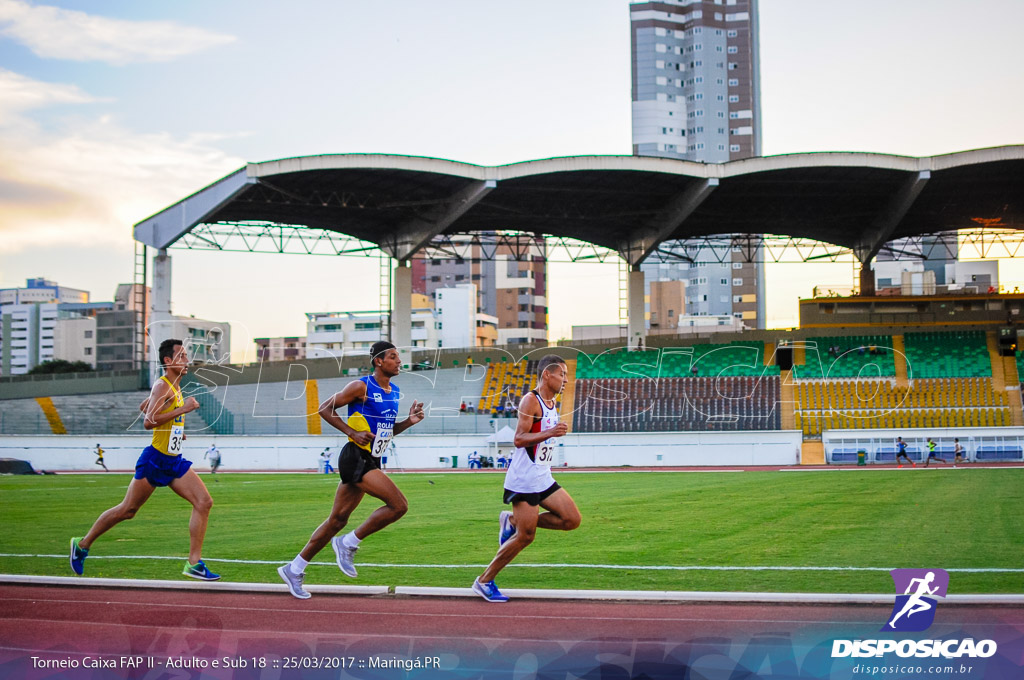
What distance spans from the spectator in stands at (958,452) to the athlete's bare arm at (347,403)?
32.1 meters

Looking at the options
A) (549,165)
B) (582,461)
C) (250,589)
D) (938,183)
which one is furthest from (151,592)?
(938,183)

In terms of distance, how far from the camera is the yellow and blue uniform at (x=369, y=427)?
8.21 m

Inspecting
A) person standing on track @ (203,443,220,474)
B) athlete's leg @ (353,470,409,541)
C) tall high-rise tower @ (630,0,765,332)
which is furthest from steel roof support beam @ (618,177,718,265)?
tall high-rise tower @ (630,0,765,332)

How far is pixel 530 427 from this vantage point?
7914 millimetres

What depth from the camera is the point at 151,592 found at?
8.64 metres

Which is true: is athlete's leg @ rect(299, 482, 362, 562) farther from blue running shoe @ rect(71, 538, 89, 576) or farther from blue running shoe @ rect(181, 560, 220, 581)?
blue running shoe @ rect(71, 538, 89, 576)

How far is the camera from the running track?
607 cm

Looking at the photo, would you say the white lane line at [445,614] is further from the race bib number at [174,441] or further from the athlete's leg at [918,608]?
the race bib number at [174,441]

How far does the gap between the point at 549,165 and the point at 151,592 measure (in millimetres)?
34921

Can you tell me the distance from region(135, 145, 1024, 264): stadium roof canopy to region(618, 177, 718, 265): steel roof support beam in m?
0.09

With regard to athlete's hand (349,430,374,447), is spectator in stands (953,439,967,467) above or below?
below

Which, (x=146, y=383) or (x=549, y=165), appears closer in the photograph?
(x=549, y=165)

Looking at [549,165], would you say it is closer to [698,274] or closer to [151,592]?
[151,592]

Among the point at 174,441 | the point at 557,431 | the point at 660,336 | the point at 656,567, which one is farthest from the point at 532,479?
the point at 660,336
